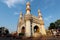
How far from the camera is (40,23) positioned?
34531 millimetres

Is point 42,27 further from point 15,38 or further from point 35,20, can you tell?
point 15,38

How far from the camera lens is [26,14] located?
30500 mm

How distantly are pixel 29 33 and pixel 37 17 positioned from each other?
737 centimetres

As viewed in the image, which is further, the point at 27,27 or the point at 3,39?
the point at 27,27

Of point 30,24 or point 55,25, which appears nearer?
point 30,24

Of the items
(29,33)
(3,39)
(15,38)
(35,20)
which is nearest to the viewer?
(3,39)

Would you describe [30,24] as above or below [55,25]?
below

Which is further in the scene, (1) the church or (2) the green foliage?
(2) the green foliage

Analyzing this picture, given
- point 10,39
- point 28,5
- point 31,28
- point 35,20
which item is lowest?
point 10,39

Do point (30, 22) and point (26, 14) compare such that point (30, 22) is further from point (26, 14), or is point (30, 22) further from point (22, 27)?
point (22, 27)

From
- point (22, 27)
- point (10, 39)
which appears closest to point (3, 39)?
point (10, 39)

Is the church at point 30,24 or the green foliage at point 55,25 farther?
the green foliage at point 55,25

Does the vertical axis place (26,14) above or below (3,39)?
above

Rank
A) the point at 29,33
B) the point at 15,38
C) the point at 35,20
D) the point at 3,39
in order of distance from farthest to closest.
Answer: the point at 35,20 → the point at 29,33 → the point at 15,38 → the point at 3,39
